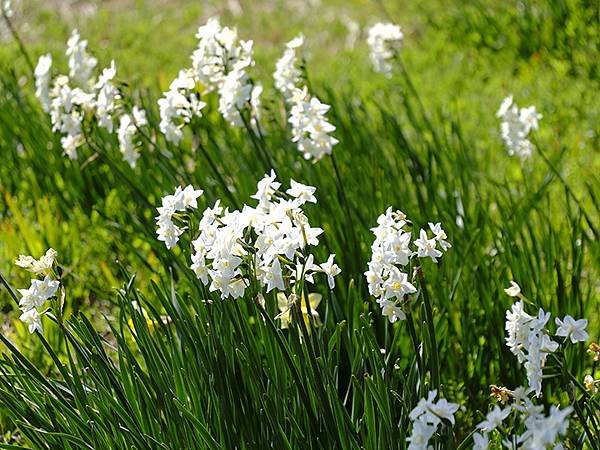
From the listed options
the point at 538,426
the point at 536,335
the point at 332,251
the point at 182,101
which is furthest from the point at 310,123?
the point at 538,426

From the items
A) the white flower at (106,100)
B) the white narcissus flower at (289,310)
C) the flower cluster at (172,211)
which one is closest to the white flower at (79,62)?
the white flower at (106,100)

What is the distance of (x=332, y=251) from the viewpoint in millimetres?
2602

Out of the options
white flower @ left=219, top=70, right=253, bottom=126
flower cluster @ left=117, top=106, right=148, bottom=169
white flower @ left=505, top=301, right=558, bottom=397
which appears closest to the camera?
white flower @ left=505, top=301, right=558, bottom=397

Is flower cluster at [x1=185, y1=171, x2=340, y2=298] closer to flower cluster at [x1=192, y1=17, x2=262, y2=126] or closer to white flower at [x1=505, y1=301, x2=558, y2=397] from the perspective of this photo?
white flower at [x1=505, y1=301, x2=558, y2=397]

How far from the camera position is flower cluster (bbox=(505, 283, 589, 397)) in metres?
1.51

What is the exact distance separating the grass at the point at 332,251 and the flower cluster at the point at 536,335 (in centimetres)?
4

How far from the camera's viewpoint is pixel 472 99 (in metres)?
5.02

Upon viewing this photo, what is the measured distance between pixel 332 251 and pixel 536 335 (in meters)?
1.03

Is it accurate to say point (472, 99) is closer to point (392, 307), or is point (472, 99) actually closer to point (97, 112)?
point (97, 112)

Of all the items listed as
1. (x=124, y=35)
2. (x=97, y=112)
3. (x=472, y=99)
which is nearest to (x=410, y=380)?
(x=97, y=112)

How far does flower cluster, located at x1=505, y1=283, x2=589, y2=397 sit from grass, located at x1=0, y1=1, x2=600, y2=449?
4 centimetres

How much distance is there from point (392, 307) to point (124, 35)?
5.23 m

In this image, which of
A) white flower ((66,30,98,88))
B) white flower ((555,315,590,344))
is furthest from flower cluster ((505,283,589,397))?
white flower ((66,30,98,88))

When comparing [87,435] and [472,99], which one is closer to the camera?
[87,435]
